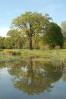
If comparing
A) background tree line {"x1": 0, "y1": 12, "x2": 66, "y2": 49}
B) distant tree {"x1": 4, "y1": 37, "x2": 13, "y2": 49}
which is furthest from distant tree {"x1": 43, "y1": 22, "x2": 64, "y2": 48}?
distant tree {"x1": 4, "y1": 37, "x2": 13, "y2": 49}

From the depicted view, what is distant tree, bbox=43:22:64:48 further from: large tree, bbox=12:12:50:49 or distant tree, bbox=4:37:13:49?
distant tree, bbox=4:37:13:49

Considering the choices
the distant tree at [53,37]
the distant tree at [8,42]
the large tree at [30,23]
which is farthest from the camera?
the distant tree at [8,42]

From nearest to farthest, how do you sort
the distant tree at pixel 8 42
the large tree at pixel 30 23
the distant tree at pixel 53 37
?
the large tree at pixel 30 23
the distant tree at pixel 53 37
the distant tree at pixel 8 42

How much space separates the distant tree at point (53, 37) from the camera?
67812mm

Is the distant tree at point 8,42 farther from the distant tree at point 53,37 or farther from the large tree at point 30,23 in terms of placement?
the distant tree at point 53,37

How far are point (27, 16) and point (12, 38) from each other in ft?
24.5

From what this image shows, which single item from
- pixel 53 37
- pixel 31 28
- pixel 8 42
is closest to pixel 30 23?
pixel 31 28

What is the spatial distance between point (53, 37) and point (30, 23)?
27.9 ft

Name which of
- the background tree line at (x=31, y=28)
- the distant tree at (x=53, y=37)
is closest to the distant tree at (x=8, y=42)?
the background tree line at (x=31, y=28)

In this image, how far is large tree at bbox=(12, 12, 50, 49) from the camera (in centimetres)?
6397

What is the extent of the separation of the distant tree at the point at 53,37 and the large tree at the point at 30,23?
8.90ft

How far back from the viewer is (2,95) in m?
11.5

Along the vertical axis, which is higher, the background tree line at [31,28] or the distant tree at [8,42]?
the background tree line at [31,28]

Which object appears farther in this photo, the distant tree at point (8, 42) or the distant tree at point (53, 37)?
the distant tree at point (8, 42)
